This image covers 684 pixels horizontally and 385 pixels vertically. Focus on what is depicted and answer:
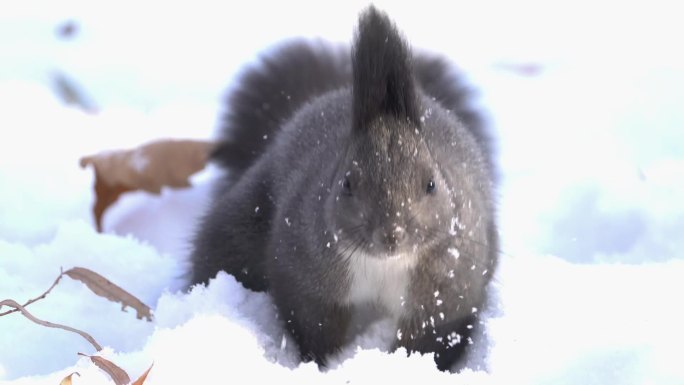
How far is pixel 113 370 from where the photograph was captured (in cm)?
200

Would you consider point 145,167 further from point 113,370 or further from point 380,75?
point 113,370

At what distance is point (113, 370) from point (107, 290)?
0.58 m

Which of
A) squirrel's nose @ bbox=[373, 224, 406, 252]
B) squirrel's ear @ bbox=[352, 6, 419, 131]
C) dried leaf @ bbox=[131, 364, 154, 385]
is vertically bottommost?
dried leaf @ bbox=[131, 364, 154, 385]

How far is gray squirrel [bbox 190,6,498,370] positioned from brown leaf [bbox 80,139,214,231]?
1.07 meters

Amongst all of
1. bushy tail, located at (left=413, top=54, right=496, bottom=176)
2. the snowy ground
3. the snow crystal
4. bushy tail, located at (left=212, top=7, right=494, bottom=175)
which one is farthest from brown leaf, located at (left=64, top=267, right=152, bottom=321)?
bushy tail, located at (left=413, top=54, right=496, bottom=176)

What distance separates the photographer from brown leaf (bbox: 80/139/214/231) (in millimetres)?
3768

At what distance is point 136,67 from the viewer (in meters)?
6.11

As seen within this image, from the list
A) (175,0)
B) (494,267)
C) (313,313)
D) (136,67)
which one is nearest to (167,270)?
(313,313)

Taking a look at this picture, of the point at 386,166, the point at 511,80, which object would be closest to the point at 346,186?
the point at 386,166

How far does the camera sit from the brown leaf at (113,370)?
77.9 inches

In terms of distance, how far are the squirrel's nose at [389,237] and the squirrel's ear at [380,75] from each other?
27cm

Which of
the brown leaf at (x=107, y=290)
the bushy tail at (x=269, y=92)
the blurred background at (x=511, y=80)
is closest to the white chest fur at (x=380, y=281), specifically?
the brown leaf at (x=107, y=290)

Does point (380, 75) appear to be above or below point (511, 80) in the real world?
below

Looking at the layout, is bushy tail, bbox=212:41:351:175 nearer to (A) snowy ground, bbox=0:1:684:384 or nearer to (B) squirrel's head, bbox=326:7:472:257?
(A) snowy ground, bbox=0:1:684:384
